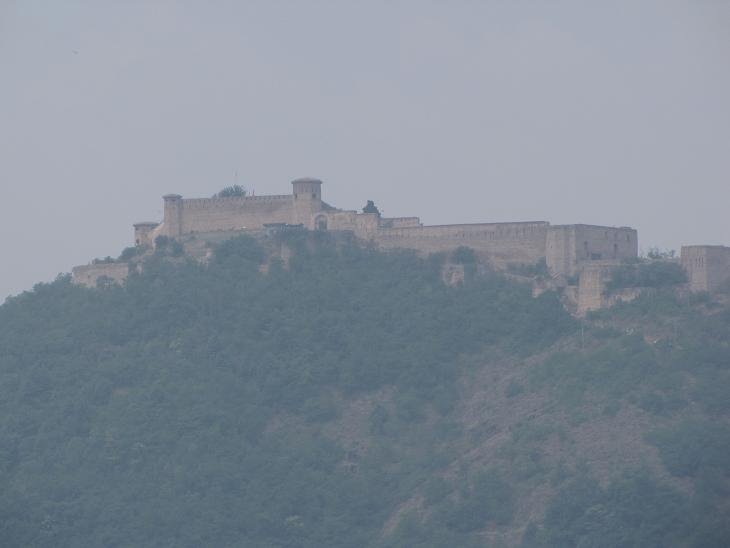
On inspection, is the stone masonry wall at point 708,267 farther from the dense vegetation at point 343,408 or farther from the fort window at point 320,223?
the fort window at point 320,223

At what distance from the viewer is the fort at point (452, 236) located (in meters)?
66.9

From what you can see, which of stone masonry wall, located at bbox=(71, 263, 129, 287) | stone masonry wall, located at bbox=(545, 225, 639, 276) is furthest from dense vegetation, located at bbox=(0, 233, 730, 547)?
stone masonry wall, located at bbox=(545, 225, 639, 276)

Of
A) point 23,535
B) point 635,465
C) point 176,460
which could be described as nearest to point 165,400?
point 176,460

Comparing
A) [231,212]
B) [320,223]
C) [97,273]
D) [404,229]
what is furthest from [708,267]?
[97,273]

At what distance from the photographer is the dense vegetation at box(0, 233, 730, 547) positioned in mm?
60750

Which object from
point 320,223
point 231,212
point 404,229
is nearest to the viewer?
point 404,229

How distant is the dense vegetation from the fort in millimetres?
603

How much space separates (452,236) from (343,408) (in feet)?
20.2

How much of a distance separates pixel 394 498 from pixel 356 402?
14.1ft

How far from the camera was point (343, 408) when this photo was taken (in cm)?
6706

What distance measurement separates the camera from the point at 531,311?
67562 millimetres

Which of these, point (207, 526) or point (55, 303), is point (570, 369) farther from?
point (55, 303)

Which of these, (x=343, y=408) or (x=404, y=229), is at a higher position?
(x=404, y=229)

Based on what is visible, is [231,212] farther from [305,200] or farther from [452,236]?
[452,236]
